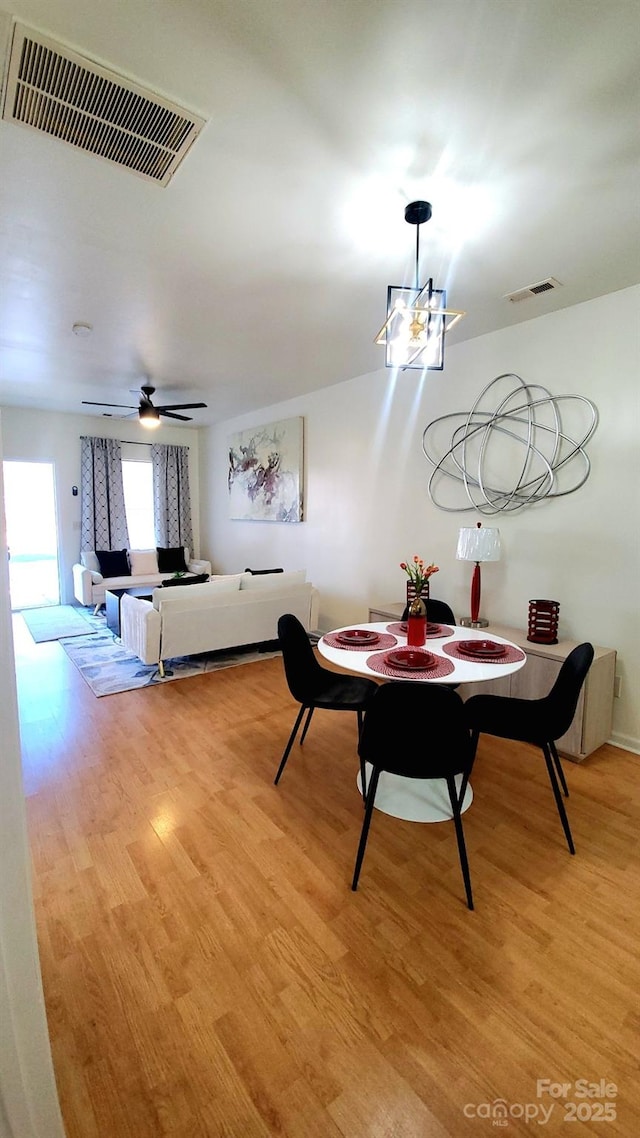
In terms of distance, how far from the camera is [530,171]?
1808 millimetres

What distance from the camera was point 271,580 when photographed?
450cm

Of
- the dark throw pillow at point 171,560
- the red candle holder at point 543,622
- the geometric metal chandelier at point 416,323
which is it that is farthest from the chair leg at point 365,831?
the dark throw pillow at point 171,560

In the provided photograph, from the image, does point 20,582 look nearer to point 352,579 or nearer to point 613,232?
point 352,579

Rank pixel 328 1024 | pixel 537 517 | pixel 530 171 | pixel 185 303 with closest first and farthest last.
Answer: pixel 328 1024, pixel 530 171, pixel 185 303, pixel 537 517

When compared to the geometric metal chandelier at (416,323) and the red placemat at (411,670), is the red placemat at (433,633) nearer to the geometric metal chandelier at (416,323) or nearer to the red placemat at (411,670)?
the red placemat at (411,670)

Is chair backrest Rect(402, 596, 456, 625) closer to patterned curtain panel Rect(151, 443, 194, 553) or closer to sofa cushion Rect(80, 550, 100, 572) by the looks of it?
sofa cushion Rect(80, 550, 100, 572)

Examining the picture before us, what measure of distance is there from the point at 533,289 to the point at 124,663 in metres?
4.42

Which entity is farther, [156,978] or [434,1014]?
[156,978]

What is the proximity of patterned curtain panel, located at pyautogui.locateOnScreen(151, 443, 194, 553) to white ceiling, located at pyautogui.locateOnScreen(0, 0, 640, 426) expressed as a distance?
12.6 feet

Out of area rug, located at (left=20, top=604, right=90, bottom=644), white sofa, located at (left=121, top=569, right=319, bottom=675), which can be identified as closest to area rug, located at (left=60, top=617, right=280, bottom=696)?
white sofa, located at (left=121, top=569, right=319, bottom=675)

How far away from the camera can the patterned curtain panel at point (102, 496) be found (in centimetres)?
666

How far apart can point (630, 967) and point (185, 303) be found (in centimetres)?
397

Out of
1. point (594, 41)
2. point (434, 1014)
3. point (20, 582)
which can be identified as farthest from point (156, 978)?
point (20, 582)

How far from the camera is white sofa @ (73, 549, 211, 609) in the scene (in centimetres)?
618
